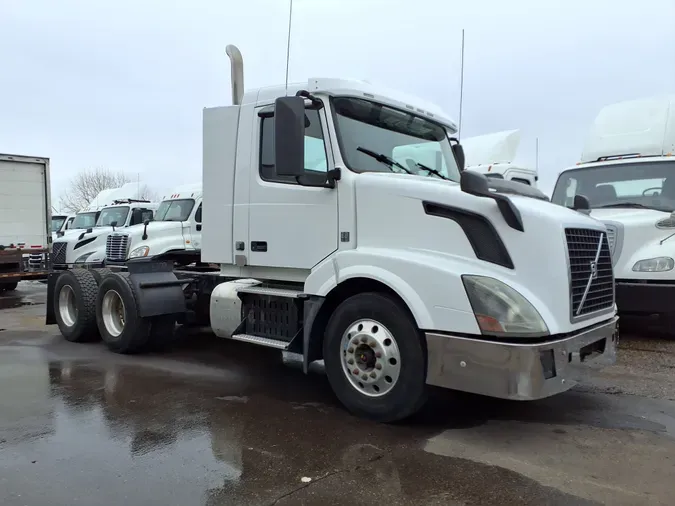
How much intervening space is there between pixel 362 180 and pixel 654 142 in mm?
6369

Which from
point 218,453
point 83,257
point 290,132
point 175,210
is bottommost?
point 218,453

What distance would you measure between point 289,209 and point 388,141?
3.65 feet

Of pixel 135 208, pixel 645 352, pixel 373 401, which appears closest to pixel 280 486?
pixel 373 401

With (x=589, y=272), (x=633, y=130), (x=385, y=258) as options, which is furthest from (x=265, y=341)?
(x=633, y=130)

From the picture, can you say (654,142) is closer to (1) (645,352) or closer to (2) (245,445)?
(1) (645,352)

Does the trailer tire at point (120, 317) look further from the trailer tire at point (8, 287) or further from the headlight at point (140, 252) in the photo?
the trailer tire at point (8, 287)

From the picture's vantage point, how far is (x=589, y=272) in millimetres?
4348

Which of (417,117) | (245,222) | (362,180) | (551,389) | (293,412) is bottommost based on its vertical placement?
(293,412)

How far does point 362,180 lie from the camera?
470 cm

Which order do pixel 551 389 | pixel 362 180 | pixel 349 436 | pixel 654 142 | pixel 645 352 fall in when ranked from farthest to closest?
1. pixel 654 142
2. pixel 645 352
3. pixel 362 180
4. pixel 349 436
5. pixel 551 389

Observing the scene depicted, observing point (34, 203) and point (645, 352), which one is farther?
point (34, 203)

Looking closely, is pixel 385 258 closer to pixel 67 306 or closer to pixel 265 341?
pixel 265 341

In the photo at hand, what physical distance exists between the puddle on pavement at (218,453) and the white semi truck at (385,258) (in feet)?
1.68

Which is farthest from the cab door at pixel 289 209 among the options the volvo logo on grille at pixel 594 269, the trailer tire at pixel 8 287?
the trailer tire at pixel 8 287
